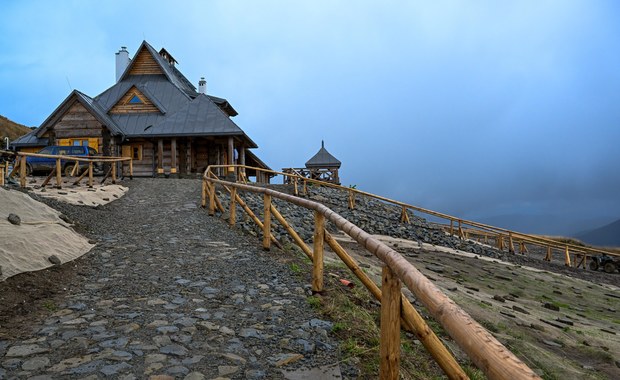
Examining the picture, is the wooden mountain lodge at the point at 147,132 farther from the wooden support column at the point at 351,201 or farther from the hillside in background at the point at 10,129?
the hillside in background at the point at 10,129

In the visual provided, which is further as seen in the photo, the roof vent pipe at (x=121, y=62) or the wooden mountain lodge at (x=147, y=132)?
the roof vent pipe at (x=121, y=62)

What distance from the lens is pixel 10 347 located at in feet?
10.7

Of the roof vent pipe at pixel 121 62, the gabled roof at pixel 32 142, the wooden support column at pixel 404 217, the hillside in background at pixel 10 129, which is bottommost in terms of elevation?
the wooden support column at pixel 404 217

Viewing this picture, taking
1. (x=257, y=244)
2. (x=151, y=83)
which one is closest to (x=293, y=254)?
(x=257, y=244)

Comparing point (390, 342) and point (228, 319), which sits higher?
point (390, 342)

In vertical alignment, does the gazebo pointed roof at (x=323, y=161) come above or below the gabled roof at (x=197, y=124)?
below

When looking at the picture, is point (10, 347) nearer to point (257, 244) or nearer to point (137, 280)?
point (137, 280)

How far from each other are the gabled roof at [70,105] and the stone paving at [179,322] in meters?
19.2

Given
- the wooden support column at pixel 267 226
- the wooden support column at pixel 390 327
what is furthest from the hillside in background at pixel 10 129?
the wooden support column at pixel 390 327

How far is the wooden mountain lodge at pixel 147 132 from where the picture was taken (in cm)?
2388

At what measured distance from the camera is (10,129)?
48781 mm

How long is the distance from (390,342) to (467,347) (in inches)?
44.2

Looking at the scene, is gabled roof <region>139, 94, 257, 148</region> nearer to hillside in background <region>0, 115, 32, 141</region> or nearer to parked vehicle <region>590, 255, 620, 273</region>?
parked vehicle <region>590, 255, 620, 273</region>

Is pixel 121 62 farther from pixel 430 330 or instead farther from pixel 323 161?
pixel 430 330
